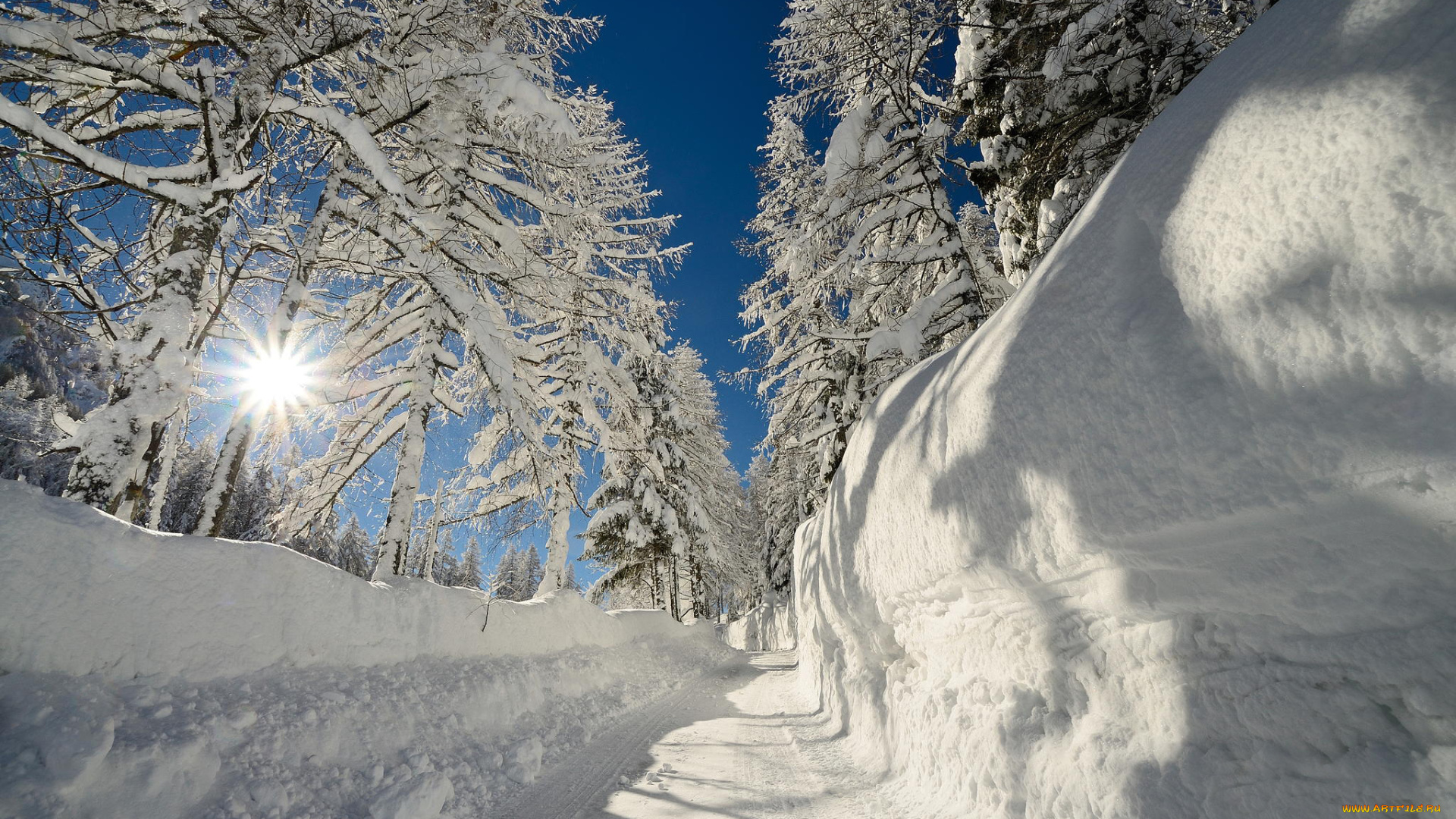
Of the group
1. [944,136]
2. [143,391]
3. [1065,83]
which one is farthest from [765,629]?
[143,391]

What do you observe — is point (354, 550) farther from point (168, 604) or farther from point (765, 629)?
point (168, 604)

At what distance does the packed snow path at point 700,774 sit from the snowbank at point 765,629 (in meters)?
12.9

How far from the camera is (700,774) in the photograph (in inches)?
168

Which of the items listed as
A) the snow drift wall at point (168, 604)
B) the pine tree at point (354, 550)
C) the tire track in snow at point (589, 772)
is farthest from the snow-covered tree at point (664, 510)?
the pine tree at point (354, 550)

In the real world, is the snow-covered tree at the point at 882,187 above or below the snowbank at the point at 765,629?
above

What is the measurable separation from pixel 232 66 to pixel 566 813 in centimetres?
662

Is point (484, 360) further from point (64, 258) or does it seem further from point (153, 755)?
point (153, 755)

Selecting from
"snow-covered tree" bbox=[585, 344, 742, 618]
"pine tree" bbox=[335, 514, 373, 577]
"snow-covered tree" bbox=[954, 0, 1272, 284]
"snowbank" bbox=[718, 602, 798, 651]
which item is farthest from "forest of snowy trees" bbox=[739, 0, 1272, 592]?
"pine tree" bbox=[335, 514, 373, 577]

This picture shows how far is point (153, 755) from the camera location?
2518 millimetres

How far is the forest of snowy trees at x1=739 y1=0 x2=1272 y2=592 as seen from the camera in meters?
4.48

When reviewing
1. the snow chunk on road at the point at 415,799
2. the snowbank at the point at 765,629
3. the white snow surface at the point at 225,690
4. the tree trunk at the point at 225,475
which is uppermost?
the tree trunk at the point at 225,475

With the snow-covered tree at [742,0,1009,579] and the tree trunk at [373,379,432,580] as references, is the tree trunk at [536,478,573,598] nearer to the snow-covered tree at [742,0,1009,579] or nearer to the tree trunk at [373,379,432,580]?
the tree trunk at [373,379,432,580]

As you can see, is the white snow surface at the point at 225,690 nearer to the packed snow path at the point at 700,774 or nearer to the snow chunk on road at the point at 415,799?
the snow chunk on road at the point at 415,799

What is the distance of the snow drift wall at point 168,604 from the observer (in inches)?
102
